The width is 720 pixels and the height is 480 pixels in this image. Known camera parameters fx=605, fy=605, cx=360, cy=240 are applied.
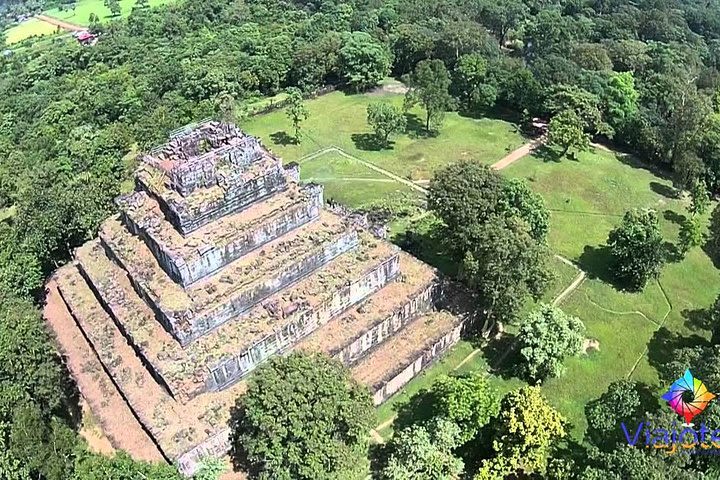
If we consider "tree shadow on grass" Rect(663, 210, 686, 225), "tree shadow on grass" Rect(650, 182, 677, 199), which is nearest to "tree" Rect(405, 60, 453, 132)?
"tree shadow on grass" Rect(650, 182, 677, 199)

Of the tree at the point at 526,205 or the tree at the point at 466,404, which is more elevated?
the tree at the point at 526,205

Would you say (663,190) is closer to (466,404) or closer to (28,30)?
(466,404)

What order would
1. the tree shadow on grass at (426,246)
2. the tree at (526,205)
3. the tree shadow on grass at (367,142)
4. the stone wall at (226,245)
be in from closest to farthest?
the stone wall at (226,245)
the tree at (526,205)
the tree shadow on grass at (426,246)
the tree shadow on grass at (367,142)

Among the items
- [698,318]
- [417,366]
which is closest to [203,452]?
[417,366]

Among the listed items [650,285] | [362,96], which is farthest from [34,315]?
[362,96]

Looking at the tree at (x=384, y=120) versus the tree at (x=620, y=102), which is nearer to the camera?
the tree at (x=384, y=120)

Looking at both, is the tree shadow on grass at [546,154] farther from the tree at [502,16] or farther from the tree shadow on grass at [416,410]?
the tree at [502,16]

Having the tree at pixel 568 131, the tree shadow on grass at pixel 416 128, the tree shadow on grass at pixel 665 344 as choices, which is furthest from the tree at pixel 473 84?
the tree shadow on grass at pixel 665 344

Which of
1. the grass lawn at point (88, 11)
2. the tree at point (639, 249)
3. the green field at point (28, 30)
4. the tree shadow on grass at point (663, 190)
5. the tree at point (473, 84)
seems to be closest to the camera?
the tree at point (639, 249)

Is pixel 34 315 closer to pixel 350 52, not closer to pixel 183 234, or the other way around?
pixel 183 234
